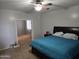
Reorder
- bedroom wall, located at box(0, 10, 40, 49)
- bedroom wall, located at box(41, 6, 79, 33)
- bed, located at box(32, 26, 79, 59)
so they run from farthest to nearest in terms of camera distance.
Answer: bedroom wall, located at box(0, 10, 40, 49), bedroom wall, located at box(41, 6, 79, 33), bed, located at box(32, 26, 79, 59)

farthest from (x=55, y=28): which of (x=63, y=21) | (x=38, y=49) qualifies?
(x=38, y=49)

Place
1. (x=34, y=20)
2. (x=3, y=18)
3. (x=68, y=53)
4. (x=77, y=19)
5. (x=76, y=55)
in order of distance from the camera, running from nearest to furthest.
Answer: (x=68, y=53)
(x=76, y=55)
(x=77, y=19)
(x=3, y=18)
(x=34, y=20)

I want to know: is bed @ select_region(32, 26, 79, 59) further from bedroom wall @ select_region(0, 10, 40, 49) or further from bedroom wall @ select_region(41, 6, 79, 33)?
bedroom wall @ select_region(0, 10, 40, 49)

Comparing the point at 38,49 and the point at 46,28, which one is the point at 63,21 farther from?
the point at 38,49

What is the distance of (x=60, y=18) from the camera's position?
5.06 meters

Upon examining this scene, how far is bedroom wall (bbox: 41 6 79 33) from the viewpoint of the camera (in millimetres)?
4229

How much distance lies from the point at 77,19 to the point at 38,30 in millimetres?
3204

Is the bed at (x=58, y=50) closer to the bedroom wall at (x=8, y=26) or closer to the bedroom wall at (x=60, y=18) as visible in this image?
the bedroom wall at (x=60, y=18)

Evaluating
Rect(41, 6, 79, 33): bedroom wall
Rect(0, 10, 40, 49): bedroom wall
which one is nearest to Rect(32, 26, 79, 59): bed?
Rect(41, 6, 79, 33): bedroom wall

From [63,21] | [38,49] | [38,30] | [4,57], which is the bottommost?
[4,57]

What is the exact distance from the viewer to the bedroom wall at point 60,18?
13.9 ft

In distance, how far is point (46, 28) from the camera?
6227 mm

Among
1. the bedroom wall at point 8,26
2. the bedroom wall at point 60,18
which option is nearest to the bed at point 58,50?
the bedroom wall at point 60,18

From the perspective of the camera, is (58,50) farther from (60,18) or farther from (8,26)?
(8,26)
